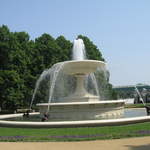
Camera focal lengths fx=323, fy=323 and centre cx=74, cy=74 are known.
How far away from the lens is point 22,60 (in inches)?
1548

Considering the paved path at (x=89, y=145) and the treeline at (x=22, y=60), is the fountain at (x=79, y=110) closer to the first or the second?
the paved path at (x=89, y=145)

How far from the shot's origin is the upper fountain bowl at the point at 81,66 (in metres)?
23.2

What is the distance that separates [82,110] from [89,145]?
8.13 meters

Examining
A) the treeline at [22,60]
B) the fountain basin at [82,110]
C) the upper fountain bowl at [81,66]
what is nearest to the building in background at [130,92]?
the treeline at [22,60]

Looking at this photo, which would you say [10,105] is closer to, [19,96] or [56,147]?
[19,96]

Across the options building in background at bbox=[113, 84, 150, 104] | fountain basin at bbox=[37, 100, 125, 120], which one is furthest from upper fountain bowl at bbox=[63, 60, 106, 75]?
building in background at bbox=[113, 84, 150, 104]

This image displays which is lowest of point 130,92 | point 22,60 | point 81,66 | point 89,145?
point 89,145

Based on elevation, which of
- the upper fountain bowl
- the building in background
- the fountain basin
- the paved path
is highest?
the upper fountain bowl

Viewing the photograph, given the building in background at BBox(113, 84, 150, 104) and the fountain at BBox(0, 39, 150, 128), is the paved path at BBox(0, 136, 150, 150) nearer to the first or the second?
the fountain at BBox(0, 39, 150, 128)

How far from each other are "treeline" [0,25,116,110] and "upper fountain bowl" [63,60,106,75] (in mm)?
14030

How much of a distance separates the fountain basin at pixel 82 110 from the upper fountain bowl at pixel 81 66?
171 inches

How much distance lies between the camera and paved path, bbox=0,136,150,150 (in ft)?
33.9

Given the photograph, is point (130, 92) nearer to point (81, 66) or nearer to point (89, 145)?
point (81, 66)

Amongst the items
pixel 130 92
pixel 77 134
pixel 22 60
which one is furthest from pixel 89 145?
pixel 130 92
